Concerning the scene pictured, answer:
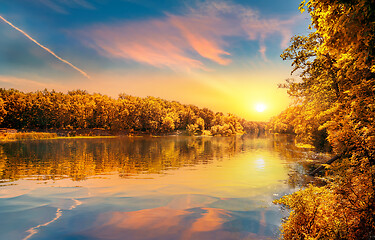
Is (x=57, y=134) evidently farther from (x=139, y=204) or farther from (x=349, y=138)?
(x=349, y=138)

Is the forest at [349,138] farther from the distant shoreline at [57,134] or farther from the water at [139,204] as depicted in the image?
the distant shoreline at [57,134]

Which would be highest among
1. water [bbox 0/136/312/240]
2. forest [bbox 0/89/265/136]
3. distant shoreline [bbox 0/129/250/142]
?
forest [bbox 0/89/265/136]

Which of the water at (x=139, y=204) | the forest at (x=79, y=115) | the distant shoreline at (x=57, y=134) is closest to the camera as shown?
the water at (x=139, y=204)

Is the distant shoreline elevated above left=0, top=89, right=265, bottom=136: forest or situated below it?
below

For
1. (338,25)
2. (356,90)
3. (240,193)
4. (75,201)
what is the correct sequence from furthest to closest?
(240,193) < (75,201) < (356,90) < (338,25)

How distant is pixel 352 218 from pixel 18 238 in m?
16.0

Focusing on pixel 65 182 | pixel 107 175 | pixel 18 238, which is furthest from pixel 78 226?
pixel 107 175

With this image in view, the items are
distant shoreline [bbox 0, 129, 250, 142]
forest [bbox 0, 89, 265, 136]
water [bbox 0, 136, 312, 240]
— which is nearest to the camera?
water [bbox 0, 136, 312, 240]

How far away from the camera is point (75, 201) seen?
17312mm

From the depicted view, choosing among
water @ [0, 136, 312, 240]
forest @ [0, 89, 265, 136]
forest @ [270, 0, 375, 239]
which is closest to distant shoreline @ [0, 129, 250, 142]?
forest @ [0, 89, 265, 136]

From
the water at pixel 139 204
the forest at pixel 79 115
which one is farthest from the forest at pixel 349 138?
the forest at pixel 79 115

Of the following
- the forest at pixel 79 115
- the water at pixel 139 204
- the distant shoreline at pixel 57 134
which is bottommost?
the water at pixel 139 204

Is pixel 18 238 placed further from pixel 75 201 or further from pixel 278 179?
pixel 278 179

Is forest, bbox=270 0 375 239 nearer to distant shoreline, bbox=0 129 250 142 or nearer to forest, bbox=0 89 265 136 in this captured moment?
distant shoreline, bbox=0 129 250 142
